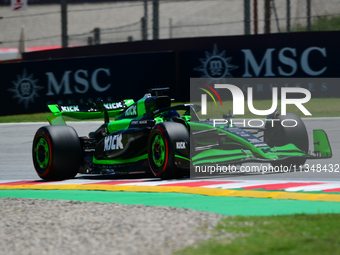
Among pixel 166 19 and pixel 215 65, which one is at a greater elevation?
pixel 166 19

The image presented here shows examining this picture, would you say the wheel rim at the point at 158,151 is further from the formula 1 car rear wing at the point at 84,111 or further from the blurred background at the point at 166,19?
the blurred background at the point at 166,19

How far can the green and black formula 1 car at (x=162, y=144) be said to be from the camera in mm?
7504

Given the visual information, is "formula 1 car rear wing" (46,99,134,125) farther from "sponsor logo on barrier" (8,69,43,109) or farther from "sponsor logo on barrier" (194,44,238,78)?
"sponsor logo on barrier" (194,44,238,78)

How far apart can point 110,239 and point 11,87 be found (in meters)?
Result: 14.3

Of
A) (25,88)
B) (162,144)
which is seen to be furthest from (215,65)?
(162,144)

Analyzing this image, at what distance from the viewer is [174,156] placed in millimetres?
7344

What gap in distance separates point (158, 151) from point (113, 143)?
1.01 metres

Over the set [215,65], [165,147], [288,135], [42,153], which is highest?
[215,65]

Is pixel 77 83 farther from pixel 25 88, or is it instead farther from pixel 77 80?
pixel 25 88

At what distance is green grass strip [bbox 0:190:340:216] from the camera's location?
5465 mm

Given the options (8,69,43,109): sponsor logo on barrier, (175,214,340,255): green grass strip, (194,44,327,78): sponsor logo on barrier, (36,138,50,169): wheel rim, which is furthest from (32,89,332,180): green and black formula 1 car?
(194,44,327,78): sponsor logo on barrier

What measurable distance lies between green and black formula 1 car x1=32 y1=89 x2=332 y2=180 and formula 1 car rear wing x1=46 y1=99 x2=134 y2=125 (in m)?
0.02

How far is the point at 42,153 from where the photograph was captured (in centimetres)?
866

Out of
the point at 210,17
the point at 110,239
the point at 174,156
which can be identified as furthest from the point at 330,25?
the point at 110,239
